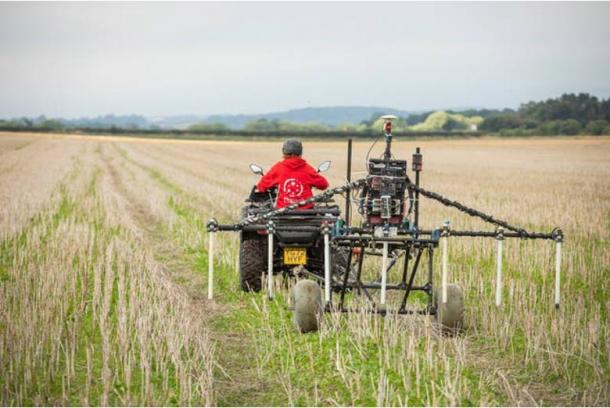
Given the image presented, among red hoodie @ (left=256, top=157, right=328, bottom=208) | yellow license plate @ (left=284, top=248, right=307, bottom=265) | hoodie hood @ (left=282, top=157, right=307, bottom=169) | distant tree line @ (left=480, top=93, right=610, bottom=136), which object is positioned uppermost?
distant tree line @ (left=480, top=93, right=610, bottom=136)

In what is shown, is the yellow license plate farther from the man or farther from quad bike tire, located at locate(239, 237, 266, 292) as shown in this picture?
the man

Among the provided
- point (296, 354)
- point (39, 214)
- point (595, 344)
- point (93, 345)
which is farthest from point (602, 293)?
point (39, 214)

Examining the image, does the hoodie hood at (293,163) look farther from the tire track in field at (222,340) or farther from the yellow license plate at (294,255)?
the tire track in field at (222,340)

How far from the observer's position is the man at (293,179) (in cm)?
920

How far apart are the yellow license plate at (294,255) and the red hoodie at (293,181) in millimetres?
614

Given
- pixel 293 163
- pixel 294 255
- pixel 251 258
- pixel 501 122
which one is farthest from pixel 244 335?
pixel 501 122

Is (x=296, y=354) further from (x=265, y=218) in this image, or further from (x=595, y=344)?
(x=595, y=344)

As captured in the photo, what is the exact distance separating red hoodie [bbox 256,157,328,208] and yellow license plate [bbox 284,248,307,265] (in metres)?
0.61

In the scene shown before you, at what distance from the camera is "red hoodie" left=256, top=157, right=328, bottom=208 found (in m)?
9.20

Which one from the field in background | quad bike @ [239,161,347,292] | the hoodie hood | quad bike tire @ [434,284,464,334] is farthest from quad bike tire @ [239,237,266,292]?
quad bike tire @ [434,284,464,334]

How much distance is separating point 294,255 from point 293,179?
0.99m

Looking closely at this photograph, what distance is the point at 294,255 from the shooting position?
349 inches

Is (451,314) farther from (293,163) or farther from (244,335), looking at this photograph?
(293,163)

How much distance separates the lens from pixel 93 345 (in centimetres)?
673
